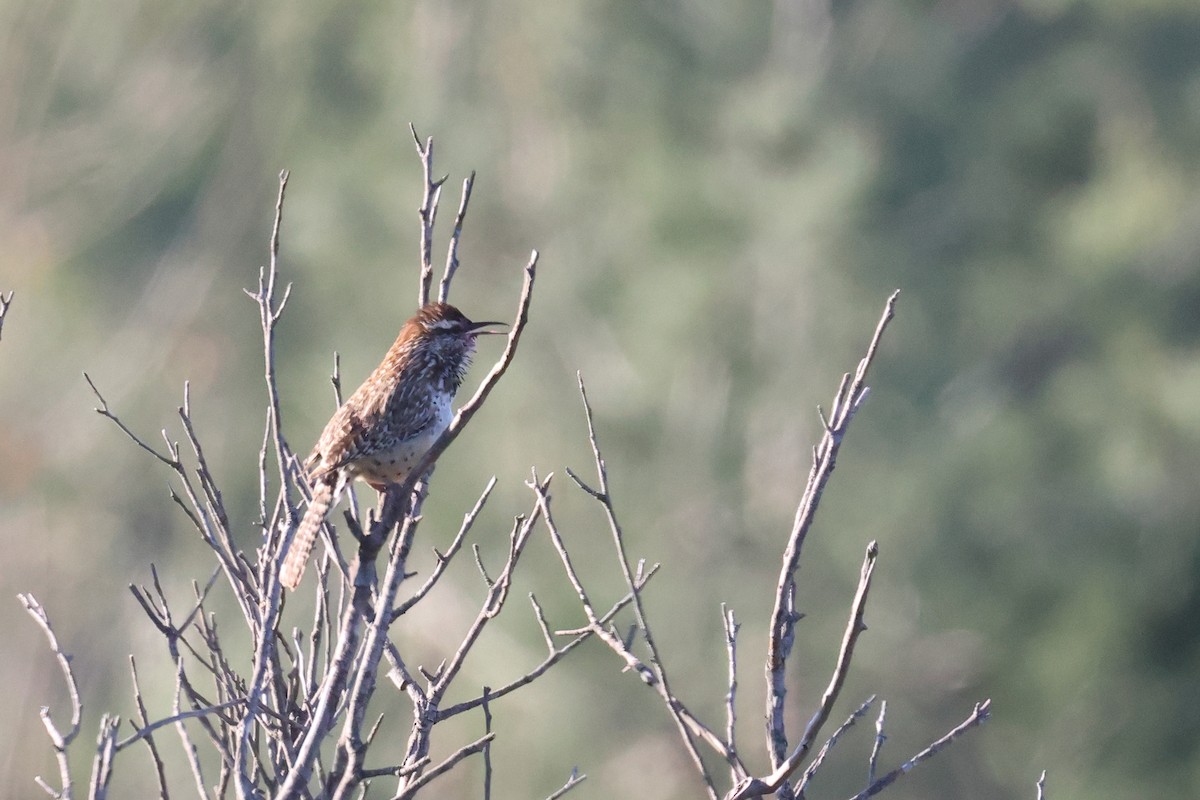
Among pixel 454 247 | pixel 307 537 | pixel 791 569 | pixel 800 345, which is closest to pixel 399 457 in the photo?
pixel 307 537

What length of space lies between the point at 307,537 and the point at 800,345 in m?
6.32

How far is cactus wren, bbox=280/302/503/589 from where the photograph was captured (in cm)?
423

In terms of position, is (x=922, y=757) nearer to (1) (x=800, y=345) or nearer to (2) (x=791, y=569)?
(2) (x=791, y=569)

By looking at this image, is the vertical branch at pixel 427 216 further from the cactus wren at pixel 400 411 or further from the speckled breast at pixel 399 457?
the speckled breast at pixel 399 457

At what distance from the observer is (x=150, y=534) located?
12977 mm

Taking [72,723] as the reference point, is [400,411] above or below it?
above

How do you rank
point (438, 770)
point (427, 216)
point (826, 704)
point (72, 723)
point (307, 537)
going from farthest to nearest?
point (307, 537) < point (427, 216) < point (438, 770) < point (826, 704) < point (72, 723)

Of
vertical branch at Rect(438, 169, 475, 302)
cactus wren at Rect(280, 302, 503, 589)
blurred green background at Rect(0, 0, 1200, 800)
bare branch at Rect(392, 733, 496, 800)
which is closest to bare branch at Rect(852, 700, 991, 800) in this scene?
bare branch at Rect(392, 733, 496, 800)

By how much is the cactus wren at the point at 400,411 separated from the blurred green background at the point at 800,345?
16.0ft

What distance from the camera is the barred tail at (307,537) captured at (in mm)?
3811

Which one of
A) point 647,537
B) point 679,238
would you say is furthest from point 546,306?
point 647,537

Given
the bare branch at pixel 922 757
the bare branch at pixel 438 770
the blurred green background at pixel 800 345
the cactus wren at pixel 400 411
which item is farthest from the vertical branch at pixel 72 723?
the blurred green background at pixel 800 345

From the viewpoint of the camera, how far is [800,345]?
9977 mm

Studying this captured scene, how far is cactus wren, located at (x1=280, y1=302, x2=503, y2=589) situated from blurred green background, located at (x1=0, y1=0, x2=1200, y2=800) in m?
4.87
